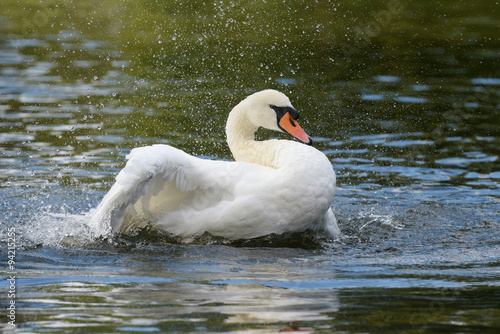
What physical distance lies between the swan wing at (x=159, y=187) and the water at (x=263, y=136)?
0.28 m

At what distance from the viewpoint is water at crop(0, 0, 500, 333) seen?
5355mm

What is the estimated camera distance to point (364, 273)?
20.4ft

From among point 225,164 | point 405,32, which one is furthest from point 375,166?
point 405,32

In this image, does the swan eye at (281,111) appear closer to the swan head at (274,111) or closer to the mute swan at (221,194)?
the swan head at (274,111)

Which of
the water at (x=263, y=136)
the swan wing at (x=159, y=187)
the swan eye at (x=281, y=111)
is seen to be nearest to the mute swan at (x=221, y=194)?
the swan wing at (x=159, y=187)

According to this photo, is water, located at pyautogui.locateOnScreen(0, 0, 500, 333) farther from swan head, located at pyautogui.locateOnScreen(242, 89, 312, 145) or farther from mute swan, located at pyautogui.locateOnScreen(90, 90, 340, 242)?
swan head, located at pyautogui.locateOnScreen(242, 89, 312, 145)

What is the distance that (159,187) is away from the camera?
7.30m

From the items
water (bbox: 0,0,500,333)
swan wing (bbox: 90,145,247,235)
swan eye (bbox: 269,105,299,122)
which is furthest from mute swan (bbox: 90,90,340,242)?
swan eye (bbox: 269,105,299,122)

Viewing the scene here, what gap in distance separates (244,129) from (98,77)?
7899 mm

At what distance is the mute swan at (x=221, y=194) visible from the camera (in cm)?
695

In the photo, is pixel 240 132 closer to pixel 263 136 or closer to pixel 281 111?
pixel 281 111

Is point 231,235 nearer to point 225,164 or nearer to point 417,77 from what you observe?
point 225,164

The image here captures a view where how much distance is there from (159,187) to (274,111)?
1.42 meters

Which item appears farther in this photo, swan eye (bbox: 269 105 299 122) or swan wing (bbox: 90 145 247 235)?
swan eye (bbox: 269 105 299 122)
